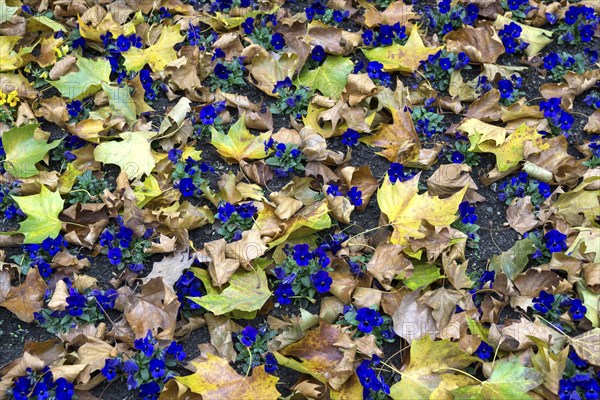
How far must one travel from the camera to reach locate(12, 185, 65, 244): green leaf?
10.3 feet

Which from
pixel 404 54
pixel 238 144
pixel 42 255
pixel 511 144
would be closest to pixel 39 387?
pixel 42 255

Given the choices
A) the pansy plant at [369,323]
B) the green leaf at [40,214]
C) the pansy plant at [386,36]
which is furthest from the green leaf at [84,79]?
the pansy plant at [369,323]

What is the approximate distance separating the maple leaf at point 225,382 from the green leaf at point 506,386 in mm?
702

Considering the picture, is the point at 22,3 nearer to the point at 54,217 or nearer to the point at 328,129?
the point at 54,217

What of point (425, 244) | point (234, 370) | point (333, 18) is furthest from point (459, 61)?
point (234, 370)

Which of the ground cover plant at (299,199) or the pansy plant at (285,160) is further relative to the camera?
Answer: the pansy plant at (285,160)

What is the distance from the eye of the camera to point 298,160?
3.42m

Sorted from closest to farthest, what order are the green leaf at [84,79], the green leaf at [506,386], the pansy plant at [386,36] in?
the green leaf at [506,386], the green leaf at [84,79], the pansy plant at [386,36]

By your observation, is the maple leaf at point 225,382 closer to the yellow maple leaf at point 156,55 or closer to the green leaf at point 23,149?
the green leaf at point 23,149

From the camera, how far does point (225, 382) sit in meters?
2.62

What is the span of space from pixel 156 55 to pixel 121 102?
41cm

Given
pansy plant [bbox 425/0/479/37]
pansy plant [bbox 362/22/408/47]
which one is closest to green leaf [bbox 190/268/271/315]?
pansy plant [bbox 362/22/408/47]

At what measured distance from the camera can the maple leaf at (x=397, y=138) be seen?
3.48 m

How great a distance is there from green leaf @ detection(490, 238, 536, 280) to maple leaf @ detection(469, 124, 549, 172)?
0.51 metres
